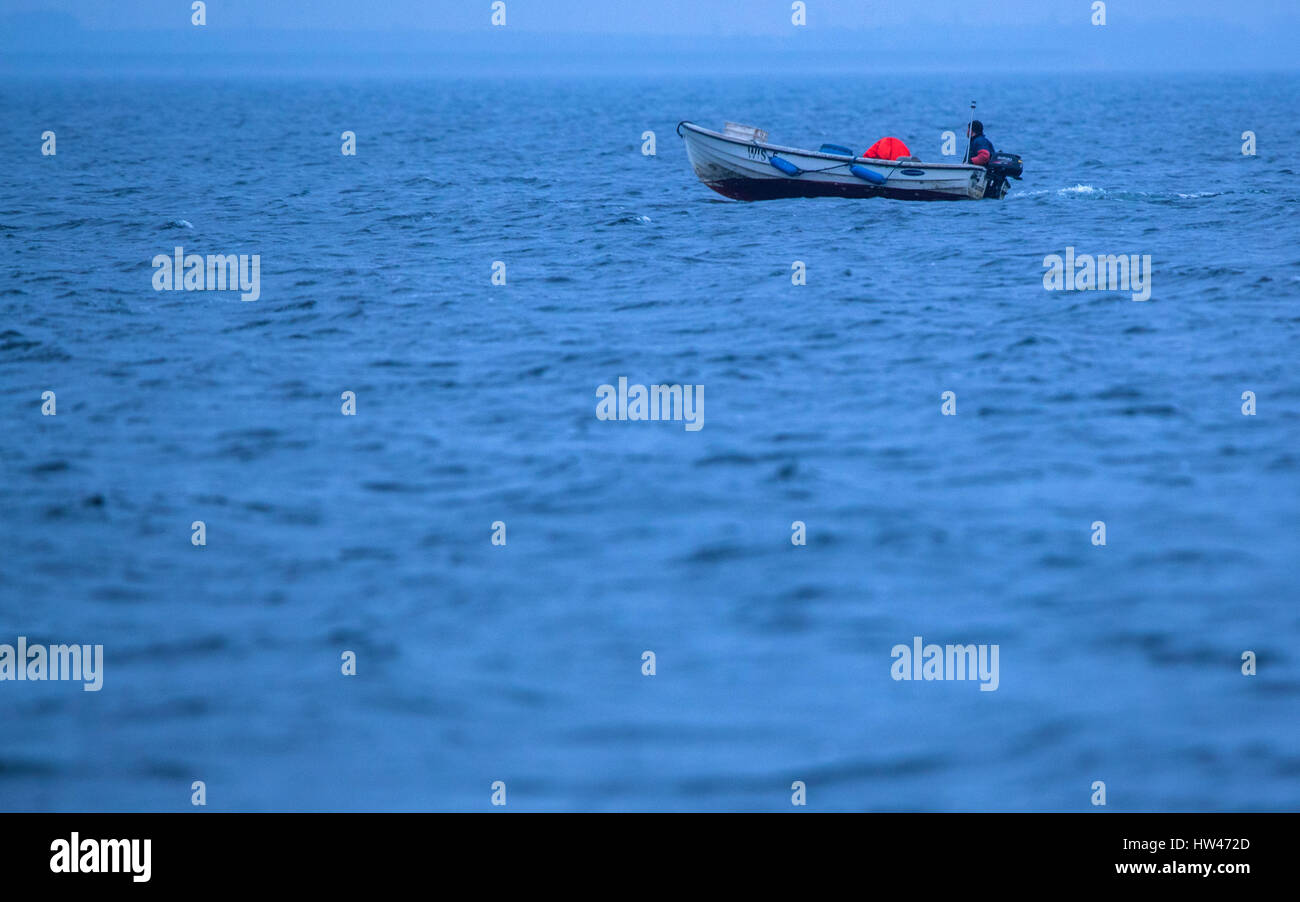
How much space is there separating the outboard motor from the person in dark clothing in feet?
0.51

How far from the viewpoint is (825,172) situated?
2856 centimetres

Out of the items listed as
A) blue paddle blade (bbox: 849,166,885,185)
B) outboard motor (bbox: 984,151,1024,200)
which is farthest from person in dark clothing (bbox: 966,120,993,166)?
blue paddle blade (bbox: 849,166,885,185)

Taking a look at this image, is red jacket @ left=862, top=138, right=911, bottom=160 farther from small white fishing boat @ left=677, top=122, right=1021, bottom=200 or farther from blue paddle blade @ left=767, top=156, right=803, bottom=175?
blue paddle blade @ left=767, top=156, right=803, bottom=175

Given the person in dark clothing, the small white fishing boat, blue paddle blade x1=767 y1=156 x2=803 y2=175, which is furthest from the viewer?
the person in dark clothing

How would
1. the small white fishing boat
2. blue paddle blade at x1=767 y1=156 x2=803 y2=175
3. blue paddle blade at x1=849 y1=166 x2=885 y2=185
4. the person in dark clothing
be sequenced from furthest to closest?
the person in dark clothing, blue paddle blade at x1=767 y1=156 x2=803 y2=175, the small white fishing boat, blue paddle blade at x1=849 y1=166 x2=885 y2=185

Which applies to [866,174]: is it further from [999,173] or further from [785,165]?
[999,173]

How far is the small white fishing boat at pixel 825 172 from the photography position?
28.3 meters

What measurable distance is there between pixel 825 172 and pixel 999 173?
420 centimetres

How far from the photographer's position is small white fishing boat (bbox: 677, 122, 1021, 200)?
28.3 metres

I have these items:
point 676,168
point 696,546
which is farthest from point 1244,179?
point 696,546

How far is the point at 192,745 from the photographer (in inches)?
315

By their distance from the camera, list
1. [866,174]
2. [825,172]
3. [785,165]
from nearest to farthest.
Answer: [866,174]
[825,172]
[785,165]

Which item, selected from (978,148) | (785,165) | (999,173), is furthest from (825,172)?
(999,173)
